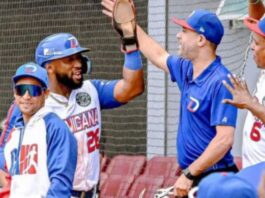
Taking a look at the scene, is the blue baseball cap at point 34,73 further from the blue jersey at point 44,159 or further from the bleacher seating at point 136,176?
the bleacher seating at point 136,176

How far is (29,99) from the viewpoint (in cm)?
609

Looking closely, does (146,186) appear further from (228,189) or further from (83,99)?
(228,189)

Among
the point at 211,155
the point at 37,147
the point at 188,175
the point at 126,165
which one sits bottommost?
the point at 126,165

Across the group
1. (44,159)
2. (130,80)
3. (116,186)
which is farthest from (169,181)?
(44,159)

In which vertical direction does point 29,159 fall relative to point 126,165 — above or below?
above

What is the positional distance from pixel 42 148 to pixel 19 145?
20 centimetres

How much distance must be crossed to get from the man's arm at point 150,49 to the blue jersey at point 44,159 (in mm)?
1103

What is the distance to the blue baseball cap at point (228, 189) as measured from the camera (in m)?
3.42

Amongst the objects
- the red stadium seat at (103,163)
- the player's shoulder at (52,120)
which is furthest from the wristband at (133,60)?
the red stadium seat at (103,163)

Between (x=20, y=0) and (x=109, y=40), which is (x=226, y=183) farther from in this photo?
(x=20, y=0)

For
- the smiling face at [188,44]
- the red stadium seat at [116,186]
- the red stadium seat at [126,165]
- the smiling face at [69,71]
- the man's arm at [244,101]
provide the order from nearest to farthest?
the man's arm at [244,101], the smiling face at [188,44], the smiling face at [69,71], the red stadium seat at [116,186], the red stadium seat at [126,165]

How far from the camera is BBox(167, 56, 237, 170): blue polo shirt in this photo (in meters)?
6.35

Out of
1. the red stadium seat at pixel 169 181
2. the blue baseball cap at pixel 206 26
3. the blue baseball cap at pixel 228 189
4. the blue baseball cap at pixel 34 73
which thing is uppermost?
the blue baseball cap at pixel 206 26

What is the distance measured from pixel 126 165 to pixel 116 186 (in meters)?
0.28
